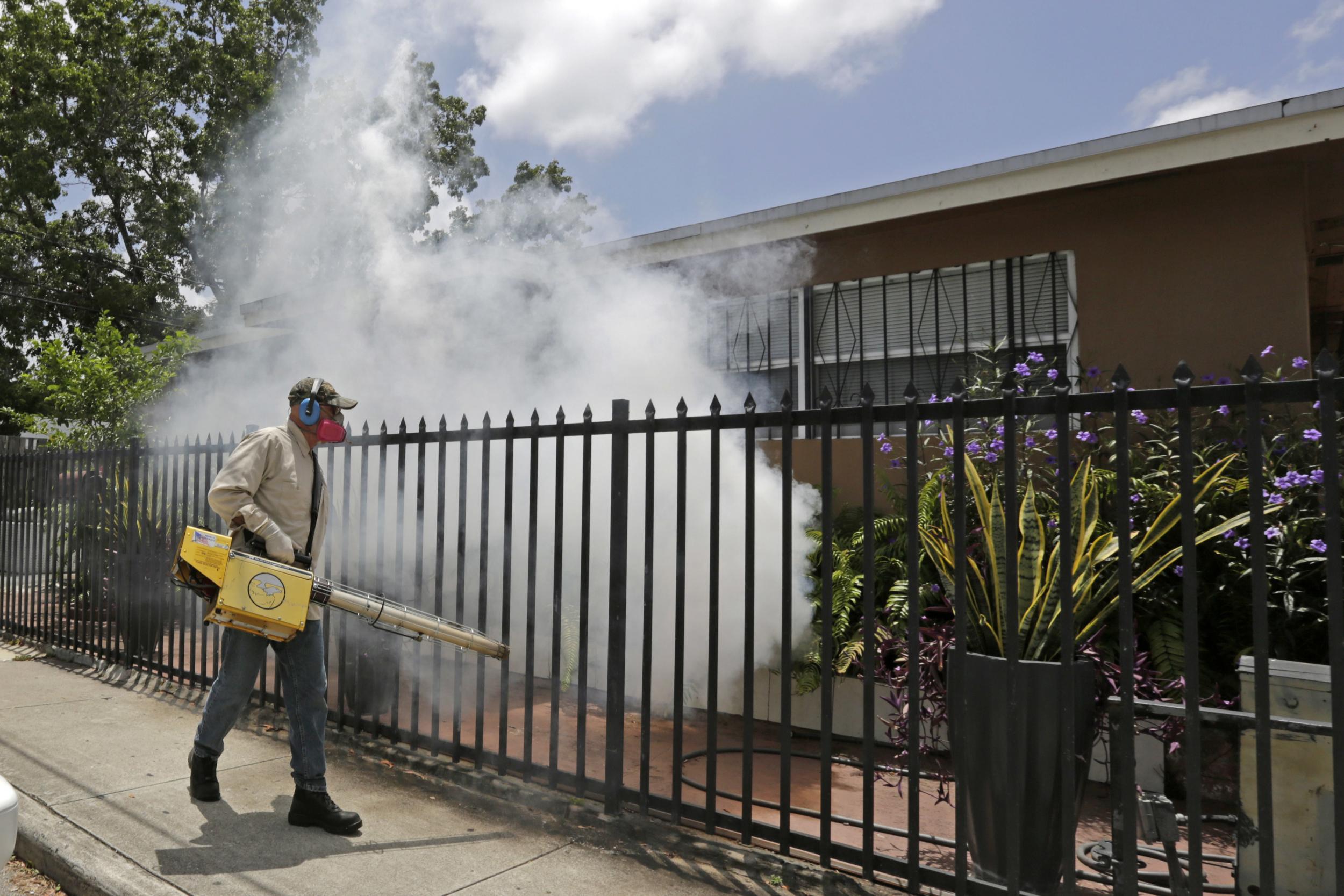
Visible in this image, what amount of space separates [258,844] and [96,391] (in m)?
8.21

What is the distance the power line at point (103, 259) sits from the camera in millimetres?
20125

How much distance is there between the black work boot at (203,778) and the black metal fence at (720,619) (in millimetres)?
938

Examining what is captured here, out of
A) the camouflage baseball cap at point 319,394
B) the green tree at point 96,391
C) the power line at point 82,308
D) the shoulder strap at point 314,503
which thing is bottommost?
the shoulder strap at point 314,503

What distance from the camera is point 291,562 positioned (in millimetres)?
3576

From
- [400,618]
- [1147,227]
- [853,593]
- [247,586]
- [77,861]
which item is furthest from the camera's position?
[1147,227]


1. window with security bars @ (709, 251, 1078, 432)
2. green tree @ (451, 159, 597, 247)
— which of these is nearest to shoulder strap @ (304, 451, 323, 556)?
window with security bars @ (709, 251, 1078, 432)

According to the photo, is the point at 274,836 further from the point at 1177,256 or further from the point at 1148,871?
the point at 1177,256

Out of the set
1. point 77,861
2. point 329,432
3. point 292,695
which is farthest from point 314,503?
point 77,861

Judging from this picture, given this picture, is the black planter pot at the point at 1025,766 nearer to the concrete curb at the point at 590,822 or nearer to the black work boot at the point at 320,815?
the concrete curb at the point at 590,822

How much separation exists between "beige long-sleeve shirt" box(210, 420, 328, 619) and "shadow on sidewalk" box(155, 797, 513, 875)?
866mm

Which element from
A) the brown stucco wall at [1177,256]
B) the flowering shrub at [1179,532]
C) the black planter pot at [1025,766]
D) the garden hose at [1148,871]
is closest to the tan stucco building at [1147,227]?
the brown stucco wall at [1177,256]

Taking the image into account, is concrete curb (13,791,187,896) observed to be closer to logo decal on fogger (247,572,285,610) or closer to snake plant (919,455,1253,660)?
logo decal on fogger (247,572,285,610)

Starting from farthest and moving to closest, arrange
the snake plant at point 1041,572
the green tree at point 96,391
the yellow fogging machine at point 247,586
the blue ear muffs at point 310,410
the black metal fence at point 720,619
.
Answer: the green tree at point 96,391 → the blue ear muffs at point 310,410 → the yellow fogging machine at point 247,586 → the snake plant at point 1041,572 → the black metal fence at point 720,619

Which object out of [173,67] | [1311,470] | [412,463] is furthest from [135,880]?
[173,67]
